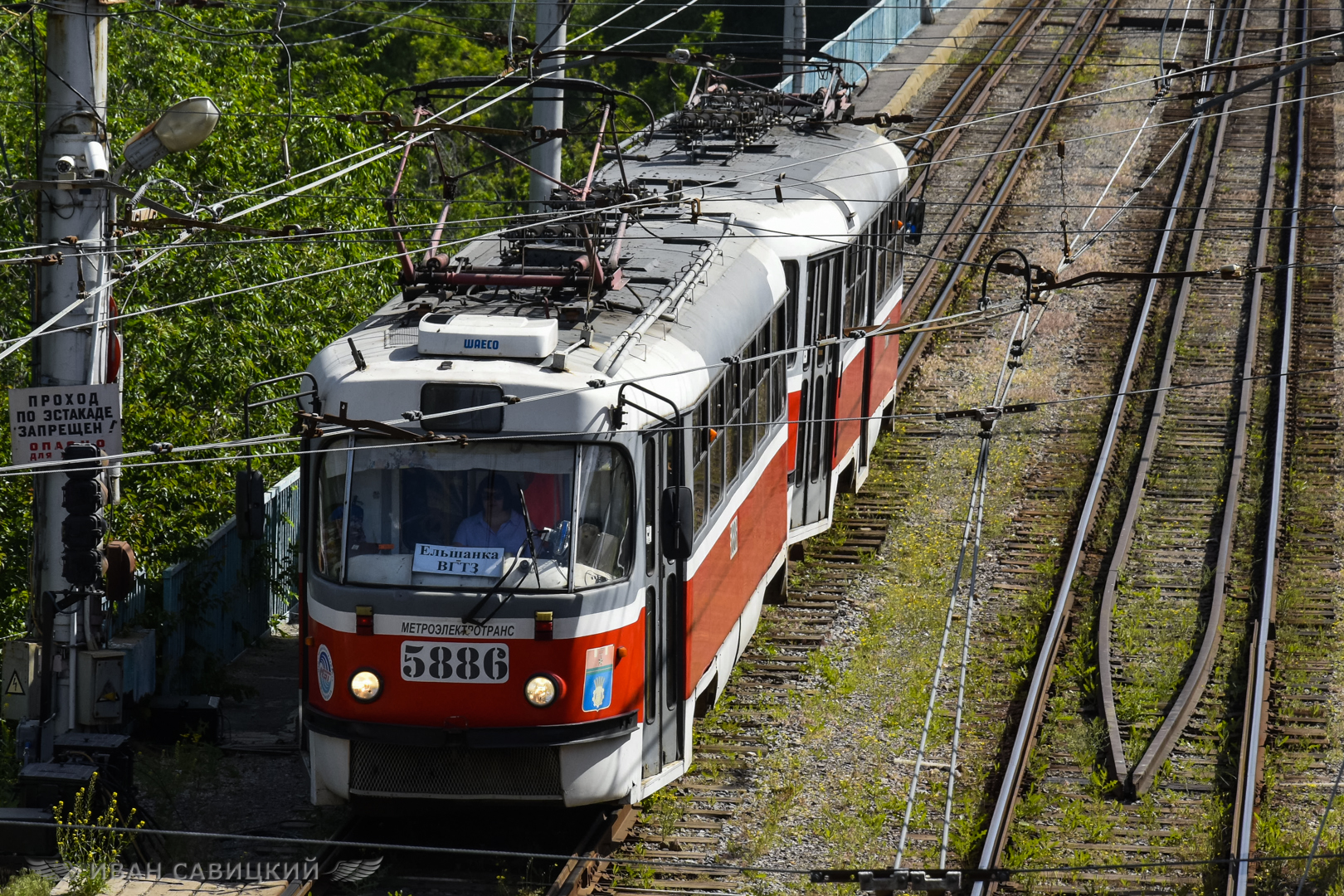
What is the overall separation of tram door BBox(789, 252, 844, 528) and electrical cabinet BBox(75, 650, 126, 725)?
19.2 ft

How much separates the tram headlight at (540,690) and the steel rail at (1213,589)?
13.7ft

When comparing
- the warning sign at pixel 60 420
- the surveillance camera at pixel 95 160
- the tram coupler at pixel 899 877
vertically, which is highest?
the surveillance camera at pixel 95 160

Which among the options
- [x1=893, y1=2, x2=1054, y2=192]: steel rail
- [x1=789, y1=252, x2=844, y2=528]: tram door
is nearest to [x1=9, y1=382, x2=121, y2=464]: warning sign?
[x1=789, y1=252, x2=844, y2=528]: tram door

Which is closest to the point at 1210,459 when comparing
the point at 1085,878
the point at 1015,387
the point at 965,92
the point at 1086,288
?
the point at 1015,387

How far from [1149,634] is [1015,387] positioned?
6.50 m

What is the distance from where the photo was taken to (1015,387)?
1991 centimetres

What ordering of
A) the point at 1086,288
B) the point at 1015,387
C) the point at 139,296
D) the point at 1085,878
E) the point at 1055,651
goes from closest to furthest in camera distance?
the point at 1085,878 < the point at 1055,651 < the point at 139,296 < the point at 1015,387 < the point at 1086,288

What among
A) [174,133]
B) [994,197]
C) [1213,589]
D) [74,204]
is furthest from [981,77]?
[74,204]

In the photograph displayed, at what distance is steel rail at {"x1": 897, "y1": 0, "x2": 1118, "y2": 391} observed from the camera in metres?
21.2

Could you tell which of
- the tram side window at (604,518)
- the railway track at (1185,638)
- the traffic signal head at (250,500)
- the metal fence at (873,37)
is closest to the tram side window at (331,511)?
the traffic signal head at (250,500)

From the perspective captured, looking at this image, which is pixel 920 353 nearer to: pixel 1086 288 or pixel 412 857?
pixel 1086 288

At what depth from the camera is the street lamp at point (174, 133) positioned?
34.4 feet

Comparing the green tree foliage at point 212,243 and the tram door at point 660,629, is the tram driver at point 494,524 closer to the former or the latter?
the tram door at point 660,629

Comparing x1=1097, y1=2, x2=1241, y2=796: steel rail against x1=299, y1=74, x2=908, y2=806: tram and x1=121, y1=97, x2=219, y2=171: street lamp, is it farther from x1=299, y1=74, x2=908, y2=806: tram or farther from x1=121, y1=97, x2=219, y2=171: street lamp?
x1=121, y1=97, x2=219, y2=171: street lamp
